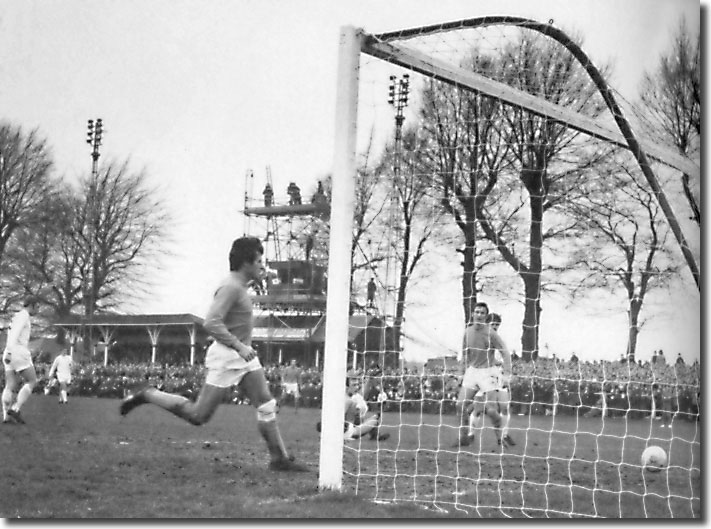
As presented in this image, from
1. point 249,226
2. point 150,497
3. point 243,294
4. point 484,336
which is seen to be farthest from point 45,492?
point 484,336

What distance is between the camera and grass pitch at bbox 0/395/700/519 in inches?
175

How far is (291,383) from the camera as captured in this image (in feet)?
15.8

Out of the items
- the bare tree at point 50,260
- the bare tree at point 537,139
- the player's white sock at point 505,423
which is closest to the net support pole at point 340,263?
the bare tree at point 537,139

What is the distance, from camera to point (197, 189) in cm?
502

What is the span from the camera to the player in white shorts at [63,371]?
494cm

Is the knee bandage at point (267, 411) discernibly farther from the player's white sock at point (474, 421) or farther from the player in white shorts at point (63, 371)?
the player's white sock at point (474, 421)

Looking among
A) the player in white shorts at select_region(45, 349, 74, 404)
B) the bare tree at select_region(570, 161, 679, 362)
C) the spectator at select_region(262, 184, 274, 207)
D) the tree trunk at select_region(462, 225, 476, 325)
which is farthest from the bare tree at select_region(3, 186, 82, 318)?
the bare tree at select_region(570, 161, 679, 362)

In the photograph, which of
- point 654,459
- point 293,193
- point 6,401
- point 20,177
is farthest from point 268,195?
point 654,459

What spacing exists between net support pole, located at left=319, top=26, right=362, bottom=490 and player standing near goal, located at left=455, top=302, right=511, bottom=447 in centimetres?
120

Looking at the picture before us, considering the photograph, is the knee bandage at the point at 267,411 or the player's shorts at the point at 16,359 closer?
the knee bandage at the point at 267,411

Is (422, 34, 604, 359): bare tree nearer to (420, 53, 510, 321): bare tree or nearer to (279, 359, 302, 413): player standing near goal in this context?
(420, 53, 510, 321): bare tree

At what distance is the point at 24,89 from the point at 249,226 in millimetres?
1464

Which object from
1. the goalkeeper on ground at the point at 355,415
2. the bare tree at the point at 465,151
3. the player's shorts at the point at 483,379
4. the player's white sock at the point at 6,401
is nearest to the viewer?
the player's white sock at the point at 6,401

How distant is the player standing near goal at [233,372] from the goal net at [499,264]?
0.30 meters
